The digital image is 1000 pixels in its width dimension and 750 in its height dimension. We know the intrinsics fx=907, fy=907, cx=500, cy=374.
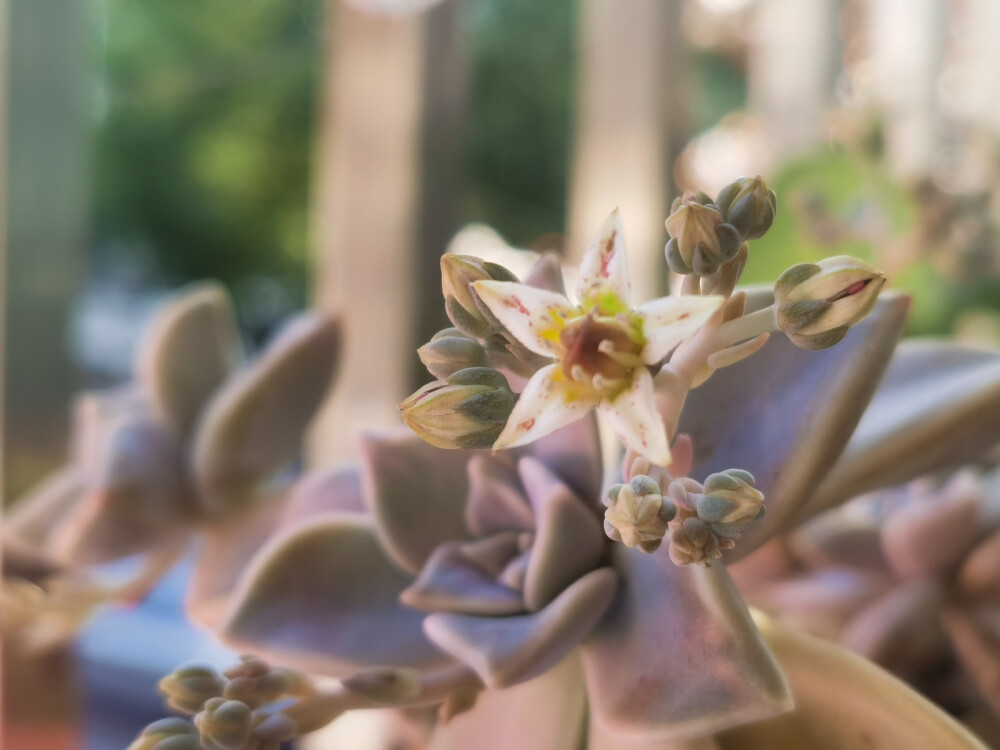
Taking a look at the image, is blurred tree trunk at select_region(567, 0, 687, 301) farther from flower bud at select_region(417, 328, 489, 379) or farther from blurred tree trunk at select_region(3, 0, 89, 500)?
flower bud at select_region(417, 328, 489, 379)

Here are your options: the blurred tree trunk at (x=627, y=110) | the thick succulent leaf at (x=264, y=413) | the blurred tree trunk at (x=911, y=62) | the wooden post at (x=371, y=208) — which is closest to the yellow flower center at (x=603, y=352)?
the thick succulent leaf at (x=264, y=413)

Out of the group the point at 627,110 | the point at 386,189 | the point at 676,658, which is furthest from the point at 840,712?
the point at 627,110

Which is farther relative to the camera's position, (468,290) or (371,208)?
(371,208)

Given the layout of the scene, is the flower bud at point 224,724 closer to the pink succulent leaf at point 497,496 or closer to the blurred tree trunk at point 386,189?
the pink succulent leaf at point 497,496

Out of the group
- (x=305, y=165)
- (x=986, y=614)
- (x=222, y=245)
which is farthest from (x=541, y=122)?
(x=222, y=245)

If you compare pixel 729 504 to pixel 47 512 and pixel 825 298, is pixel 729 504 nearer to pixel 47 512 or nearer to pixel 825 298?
pixel 825 298

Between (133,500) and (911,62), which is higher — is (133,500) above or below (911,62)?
below

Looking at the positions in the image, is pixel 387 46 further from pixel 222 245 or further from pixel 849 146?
pixel 222 245
